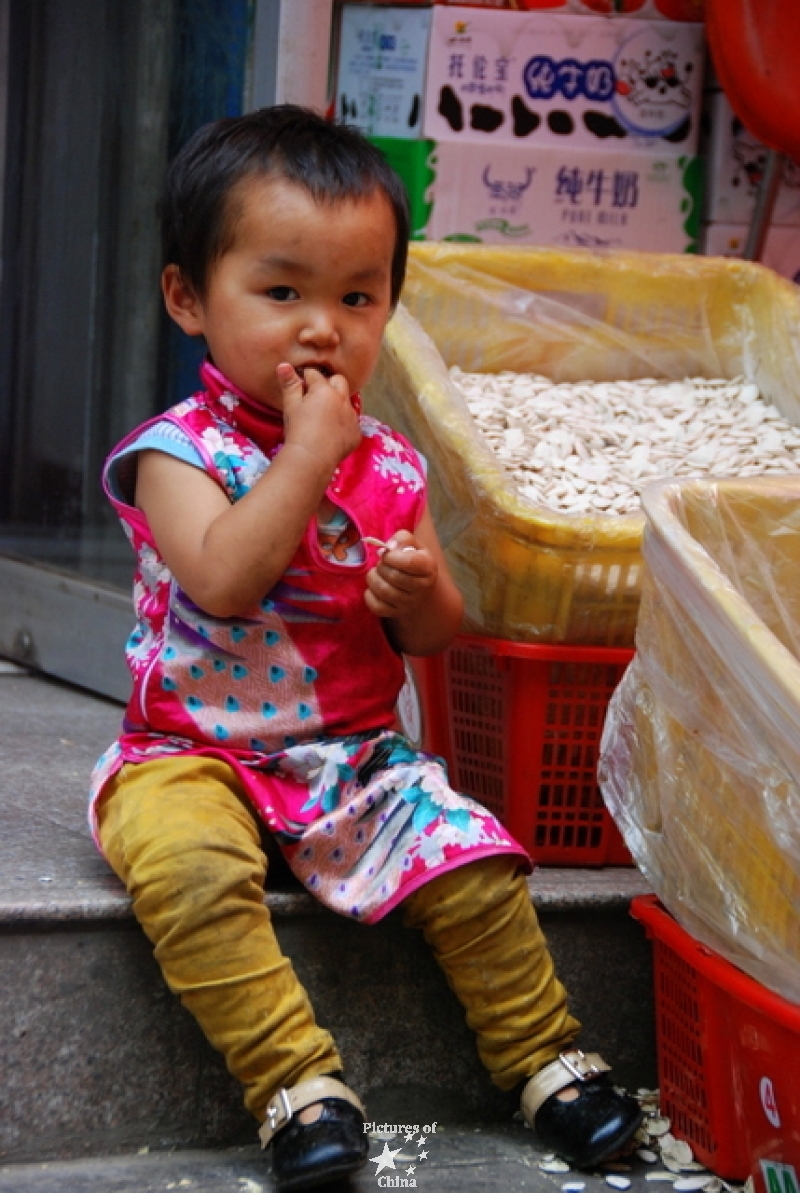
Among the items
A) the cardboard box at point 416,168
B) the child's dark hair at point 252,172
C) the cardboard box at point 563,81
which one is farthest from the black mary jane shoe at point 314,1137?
the cardboard box at point 563,81

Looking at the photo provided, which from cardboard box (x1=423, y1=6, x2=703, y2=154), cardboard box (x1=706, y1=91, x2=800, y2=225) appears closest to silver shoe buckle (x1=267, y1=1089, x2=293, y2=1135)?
cardboard box (x1=423, y1=6, x2=703, y2=154)

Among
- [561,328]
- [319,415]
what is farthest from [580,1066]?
[561,328]

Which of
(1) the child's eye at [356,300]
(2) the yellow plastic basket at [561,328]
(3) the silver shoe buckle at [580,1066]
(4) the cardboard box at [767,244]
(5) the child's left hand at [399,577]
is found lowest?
(3) the silver shoe buckle at [580,1066]

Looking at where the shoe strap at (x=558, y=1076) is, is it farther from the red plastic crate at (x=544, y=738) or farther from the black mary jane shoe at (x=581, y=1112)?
the red plastic crate at (x=544, y=738)

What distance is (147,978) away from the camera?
1.42m

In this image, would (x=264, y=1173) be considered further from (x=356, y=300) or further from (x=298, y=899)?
(x=356, y=300)

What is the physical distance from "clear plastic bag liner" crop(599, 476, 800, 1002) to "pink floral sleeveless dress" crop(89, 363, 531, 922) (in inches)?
6.2

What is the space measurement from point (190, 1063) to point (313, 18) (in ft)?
4.76

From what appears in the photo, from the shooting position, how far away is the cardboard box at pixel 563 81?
2.49 meters

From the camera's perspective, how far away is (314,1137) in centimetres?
126

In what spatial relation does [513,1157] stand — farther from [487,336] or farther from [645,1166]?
[487,336]

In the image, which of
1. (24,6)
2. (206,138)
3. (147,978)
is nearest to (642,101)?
(24,6)

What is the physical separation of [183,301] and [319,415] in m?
0.24

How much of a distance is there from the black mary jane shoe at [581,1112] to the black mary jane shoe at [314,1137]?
0.19 m
